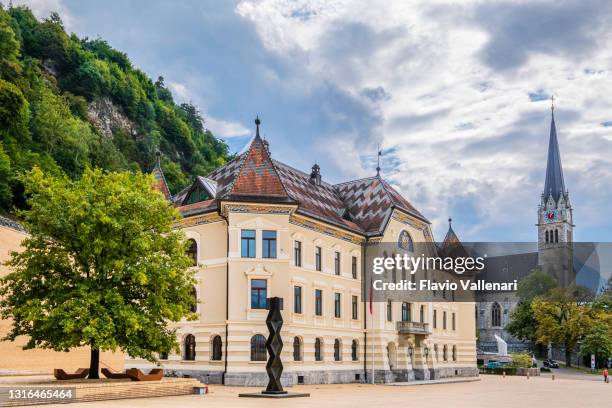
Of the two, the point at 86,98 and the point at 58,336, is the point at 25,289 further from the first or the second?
the point at 86,98

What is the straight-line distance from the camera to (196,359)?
1608 inches

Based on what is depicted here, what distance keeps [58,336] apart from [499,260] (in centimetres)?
14018

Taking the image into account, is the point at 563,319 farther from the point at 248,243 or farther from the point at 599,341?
the point at 248,243

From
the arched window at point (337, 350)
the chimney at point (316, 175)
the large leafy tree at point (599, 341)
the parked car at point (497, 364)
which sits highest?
the chimney at point (316, 175)

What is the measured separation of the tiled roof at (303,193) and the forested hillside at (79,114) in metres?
25.1

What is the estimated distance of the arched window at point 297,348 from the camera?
41656 mm

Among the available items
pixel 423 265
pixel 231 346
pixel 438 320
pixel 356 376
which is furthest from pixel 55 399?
pixel 438 320

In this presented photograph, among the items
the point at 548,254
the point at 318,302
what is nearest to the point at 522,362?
the point at 318,302

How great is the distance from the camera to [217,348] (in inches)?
1588

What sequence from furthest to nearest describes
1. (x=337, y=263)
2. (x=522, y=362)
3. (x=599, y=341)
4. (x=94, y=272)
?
(x=599, y=341) < (x=522, y=362) < (x=337, y=263) < (x=94, y=272)

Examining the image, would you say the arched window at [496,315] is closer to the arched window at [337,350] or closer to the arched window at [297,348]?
the arched window at [337,350]

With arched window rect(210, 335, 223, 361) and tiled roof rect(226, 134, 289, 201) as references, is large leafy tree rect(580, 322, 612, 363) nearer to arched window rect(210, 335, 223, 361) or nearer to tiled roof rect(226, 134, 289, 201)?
tiled roof rect(226, 134, 289, 201)

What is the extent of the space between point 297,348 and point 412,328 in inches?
467

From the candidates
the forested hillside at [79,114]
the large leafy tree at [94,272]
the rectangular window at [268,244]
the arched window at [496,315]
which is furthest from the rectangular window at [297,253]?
the arched window at [496,315]
